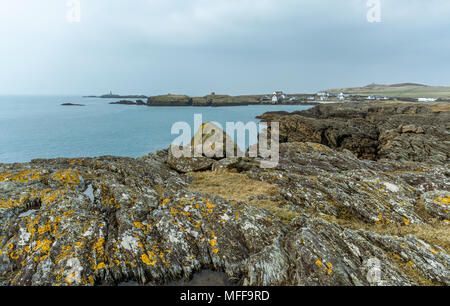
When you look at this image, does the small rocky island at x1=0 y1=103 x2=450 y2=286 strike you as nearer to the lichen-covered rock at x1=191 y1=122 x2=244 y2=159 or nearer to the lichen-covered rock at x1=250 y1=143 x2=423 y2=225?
the lichen-covered rock at x1=250 y1=143 x2=423 y2=225

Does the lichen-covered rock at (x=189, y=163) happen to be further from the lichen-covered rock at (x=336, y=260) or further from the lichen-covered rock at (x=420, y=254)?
the lichen-covered rock at (x=420, y=254)

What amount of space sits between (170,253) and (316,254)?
5685 mm

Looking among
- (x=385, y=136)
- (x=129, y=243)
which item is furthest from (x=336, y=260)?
(x=385, y=136)

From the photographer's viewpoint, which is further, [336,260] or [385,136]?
[385,136]

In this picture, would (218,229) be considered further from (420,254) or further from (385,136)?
(385,136)

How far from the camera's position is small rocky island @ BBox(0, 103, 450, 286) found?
284 inches

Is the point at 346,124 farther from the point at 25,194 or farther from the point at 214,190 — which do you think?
the point at 25,194

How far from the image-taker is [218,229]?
9.38 meters

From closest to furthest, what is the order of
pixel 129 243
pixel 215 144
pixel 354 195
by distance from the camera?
1. pixel 129 243
2. pixel 354 195
3. pixel 215 144

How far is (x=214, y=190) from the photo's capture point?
48.6ft

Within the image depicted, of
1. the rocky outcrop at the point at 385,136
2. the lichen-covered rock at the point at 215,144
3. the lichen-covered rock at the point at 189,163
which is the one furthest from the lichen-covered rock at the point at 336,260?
the rocky outcrop at the point at 385,136

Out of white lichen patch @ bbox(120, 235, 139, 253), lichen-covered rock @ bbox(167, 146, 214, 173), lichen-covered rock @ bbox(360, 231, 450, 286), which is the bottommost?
lichen-covered rock @ bbox(360, 231, 450, 286)

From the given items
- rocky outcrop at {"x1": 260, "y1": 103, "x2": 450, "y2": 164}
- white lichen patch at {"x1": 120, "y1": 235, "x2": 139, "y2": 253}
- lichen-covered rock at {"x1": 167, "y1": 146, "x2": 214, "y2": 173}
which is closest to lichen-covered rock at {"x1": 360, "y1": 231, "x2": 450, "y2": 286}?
white lichen patch at {"x1": 120, "y1": 235, "x2": 139, "y2": 253}
